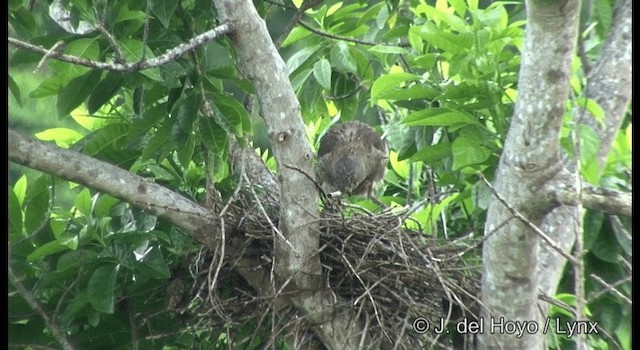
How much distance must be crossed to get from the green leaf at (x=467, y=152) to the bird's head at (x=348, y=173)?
141 cm

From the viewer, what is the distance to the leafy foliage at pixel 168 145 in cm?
343

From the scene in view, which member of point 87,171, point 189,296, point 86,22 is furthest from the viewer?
point 189,296

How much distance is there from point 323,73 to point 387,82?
539 mm

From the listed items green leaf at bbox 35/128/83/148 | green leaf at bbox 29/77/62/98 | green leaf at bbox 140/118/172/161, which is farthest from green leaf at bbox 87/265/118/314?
green leaf at bbox 35/128/83/148

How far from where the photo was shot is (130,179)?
10.4 ft

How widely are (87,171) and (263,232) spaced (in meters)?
0.75

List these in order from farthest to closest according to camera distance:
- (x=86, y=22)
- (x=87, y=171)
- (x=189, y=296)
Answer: (x=189, y=296) < (x=86, y=22) < (x=87, y=171)

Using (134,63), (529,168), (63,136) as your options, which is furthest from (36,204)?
(529,168)

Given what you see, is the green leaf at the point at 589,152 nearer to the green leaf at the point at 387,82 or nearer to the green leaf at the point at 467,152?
the green leaf at the point at 467,152

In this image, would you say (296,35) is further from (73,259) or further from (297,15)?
(73,259)

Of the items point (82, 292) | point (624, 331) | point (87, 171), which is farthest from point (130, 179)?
point (624, 331)

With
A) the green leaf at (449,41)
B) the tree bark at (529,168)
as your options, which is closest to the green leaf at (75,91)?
the green leaf at (449,41)

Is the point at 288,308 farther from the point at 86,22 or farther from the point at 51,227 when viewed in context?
the point at 86,22

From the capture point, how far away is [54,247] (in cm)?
347
